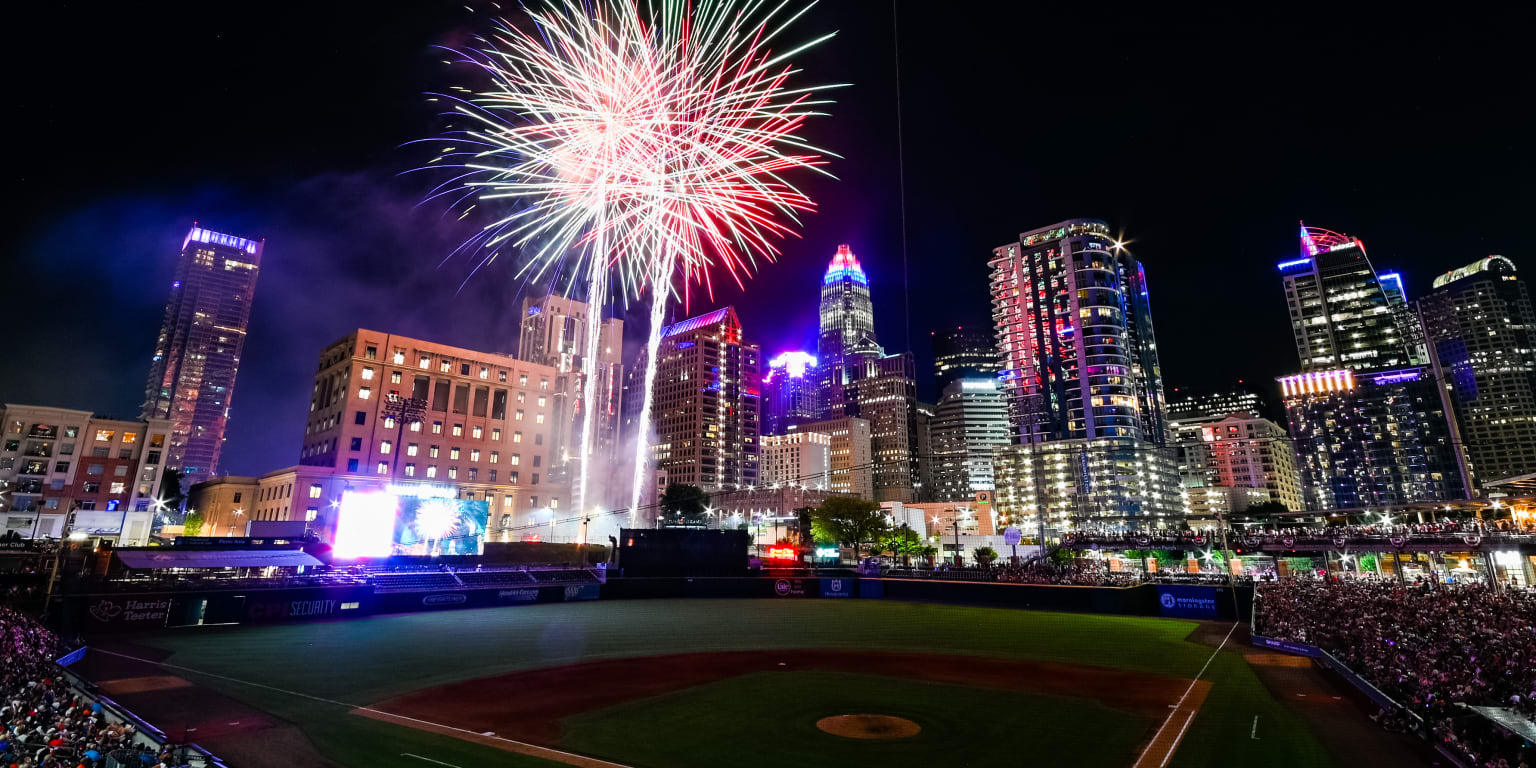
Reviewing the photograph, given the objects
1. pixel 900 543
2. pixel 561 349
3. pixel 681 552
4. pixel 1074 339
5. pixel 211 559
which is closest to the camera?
pixel 211 559

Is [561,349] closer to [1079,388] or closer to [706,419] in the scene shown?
[706,419]

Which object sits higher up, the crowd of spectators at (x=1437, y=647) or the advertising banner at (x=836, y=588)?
the crowd of spectators at (x=1437, y=647)

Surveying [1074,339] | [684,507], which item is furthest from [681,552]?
[1074,339]

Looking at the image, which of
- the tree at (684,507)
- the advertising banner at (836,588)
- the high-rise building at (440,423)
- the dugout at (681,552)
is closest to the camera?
the dugout at (681,552)

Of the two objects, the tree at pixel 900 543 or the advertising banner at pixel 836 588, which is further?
the tree at pixel 900 543

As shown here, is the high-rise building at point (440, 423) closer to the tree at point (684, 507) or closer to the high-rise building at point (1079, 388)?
the tree at point (684, 507)

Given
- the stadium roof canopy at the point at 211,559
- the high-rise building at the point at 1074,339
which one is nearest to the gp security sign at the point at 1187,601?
the stadium roof canopy at the point at 211,559

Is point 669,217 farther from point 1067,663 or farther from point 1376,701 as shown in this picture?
point 1376,701
